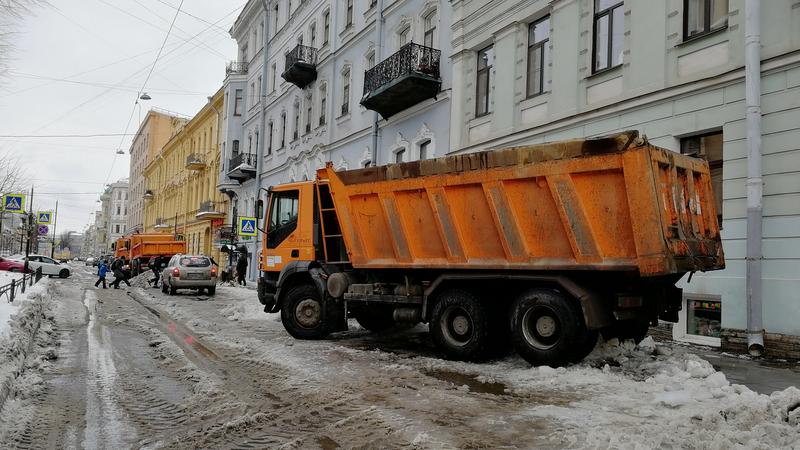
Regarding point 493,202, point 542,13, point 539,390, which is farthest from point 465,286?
point 542,13

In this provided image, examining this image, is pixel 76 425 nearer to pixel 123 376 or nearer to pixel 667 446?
pixel 123 376

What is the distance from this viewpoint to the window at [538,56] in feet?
45.1

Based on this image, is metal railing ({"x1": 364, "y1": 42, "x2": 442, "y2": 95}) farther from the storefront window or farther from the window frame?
the storefront window

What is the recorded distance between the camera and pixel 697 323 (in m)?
10.2

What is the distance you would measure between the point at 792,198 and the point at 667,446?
640cm

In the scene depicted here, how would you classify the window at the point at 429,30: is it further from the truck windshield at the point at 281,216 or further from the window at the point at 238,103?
the window at the point at 238,103

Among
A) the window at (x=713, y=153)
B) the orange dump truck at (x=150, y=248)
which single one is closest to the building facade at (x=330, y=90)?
the orange dump truck at (x=150, y=248)

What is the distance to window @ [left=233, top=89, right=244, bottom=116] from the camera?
1499 inches

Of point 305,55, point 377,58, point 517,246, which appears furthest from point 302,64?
point 517,246

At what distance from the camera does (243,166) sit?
33594 mm

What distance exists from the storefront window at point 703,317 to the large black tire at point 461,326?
4653 mm

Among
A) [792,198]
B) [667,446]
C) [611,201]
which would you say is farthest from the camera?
[792,198]

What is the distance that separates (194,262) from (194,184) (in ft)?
92.3

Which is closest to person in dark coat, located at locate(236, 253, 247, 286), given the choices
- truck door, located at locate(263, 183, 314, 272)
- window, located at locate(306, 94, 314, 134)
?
window, located at locate(306, 94, 314, 134)
